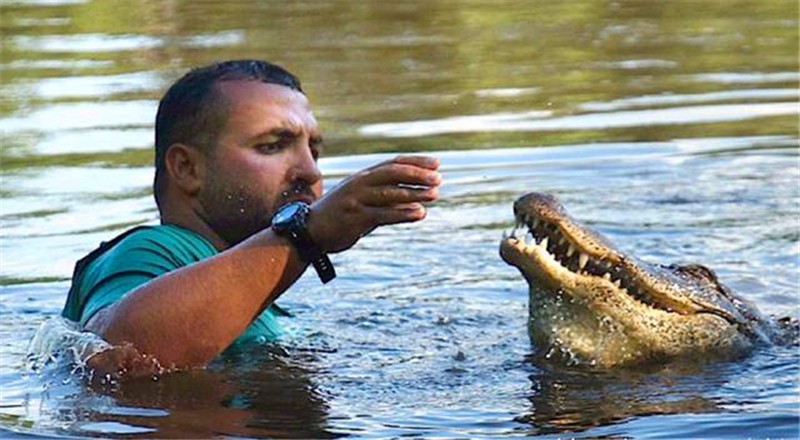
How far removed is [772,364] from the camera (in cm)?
652

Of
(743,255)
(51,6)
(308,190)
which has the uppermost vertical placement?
(308,190)

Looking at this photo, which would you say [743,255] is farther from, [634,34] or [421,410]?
[634,34]

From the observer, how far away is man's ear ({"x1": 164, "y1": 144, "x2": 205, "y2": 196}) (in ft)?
20.8

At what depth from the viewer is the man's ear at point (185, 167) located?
6.34m

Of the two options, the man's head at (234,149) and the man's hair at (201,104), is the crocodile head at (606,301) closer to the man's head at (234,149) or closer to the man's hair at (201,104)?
the man's head at (234,149)

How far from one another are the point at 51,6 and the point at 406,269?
36.9ft

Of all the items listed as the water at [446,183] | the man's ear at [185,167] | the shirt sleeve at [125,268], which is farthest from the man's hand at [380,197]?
the man's ear at [185,167]

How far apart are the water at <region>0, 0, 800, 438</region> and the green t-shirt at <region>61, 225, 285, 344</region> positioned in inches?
11.4

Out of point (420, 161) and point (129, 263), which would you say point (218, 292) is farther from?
point (420, 161)

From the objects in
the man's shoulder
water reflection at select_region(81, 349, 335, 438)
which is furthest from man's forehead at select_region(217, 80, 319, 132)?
water reflection at select_region(81, 349, 335, 438)

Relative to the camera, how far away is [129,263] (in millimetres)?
5867

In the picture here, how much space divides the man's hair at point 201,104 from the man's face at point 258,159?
3 centimetres

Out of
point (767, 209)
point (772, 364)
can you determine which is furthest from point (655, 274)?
point (767, 209)

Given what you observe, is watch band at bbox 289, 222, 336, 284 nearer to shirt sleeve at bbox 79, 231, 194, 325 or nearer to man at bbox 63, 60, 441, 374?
man at bbox 63, 60, 441, 374
